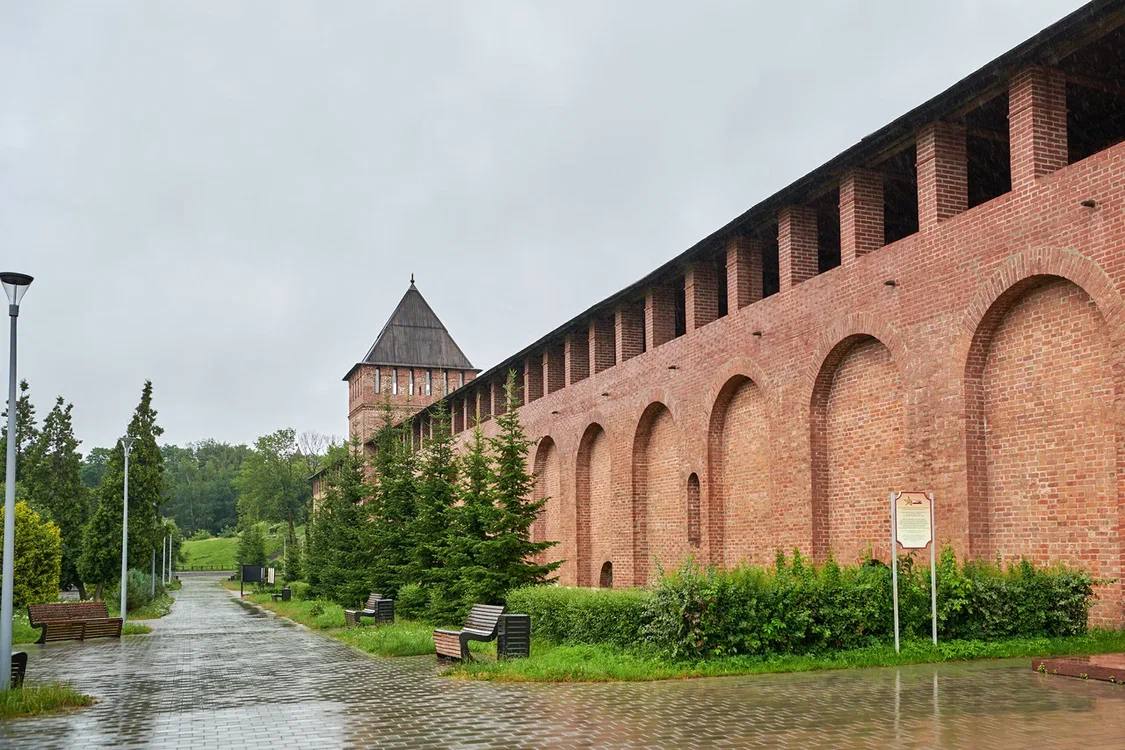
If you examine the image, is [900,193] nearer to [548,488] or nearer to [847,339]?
[847,339]

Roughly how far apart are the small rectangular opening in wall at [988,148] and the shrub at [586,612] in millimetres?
8775

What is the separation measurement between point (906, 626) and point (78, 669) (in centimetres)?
1204

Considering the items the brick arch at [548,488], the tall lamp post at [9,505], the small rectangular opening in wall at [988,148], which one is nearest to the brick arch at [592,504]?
the brick arch at [548,488]

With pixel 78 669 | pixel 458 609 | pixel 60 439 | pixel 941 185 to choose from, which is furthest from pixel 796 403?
pixel 60 439

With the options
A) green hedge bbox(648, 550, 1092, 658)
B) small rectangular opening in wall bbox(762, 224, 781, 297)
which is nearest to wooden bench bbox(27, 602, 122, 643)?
green hedge bbox(648, 550, 1092, 658)

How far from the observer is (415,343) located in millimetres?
63719

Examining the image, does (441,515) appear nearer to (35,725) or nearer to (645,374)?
(645,374)

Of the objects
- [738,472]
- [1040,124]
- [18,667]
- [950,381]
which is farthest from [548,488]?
[1040,124]

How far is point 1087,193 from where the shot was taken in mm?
13031

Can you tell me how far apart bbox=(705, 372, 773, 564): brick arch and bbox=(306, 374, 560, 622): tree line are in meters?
3.73

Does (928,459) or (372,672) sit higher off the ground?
(928,459)

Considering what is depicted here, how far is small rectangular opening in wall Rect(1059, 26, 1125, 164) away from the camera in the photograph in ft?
46.4

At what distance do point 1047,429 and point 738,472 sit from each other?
8.07 m

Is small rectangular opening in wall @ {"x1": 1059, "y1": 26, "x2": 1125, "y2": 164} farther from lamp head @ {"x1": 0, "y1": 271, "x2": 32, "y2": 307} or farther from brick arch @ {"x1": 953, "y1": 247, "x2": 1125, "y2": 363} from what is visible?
lamp head @ {"x1": 0, "y1": 271, "x2": 32, "y2": 307}
